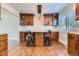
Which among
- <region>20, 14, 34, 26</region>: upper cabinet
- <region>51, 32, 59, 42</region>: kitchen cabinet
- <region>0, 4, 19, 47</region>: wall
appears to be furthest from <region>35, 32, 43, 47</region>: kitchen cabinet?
<region>20, 14, 34, 26</region>: upper cabinet

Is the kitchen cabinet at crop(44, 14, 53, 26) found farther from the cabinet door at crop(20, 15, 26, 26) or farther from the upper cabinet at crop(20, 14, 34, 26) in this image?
the cabinet door at crop(20, 15, 26, 26)

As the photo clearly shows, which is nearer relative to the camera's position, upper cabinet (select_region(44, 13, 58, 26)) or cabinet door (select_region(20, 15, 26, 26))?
cabinet door (select_region(20, 15, 26, 26))

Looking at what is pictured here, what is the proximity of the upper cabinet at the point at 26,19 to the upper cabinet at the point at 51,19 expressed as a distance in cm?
102

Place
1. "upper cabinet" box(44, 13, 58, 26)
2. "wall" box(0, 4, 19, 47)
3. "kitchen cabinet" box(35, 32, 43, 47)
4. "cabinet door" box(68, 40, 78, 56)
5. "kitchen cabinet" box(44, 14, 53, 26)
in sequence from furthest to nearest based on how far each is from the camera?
1. "kitchen cabinet" box(44, 14, 53, 26)
2. "upper cabinet" box(44, 13, 58, 26)
3. "kitchen cabinet" box(35, 32, 43, 47)
4. "wall" box(0, 4, 19, 47)
5. "cabinet door" box(68, 40, 78, 56)

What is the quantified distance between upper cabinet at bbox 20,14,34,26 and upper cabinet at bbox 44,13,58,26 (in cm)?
102

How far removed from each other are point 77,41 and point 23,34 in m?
6.77

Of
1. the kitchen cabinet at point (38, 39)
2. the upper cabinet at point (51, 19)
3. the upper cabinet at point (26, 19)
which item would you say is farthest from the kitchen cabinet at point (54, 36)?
the kitchen cabinet at point (38, 39)

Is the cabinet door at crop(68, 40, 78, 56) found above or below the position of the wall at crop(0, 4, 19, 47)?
below

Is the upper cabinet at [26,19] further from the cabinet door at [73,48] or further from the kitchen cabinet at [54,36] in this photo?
the cabinet door at [73,48]

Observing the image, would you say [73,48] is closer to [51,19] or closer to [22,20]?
[51,19]

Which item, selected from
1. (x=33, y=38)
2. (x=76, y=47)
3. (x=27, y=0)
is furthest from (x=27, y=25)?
(x=27, y=0)

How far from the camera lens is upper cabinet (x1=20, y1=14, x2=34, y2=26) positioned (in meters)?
10.6

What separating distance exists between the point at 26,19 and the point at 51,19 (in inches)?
71.5

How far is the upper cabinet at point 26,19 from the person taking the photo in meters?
10.6
